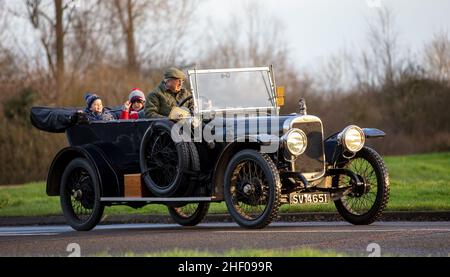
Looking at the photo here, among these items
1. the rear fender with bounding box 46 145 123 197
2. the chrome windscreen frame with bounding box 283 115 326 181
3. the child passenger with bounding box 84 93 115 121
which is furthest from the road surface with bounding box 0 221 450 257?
the child passenger with bounding box 84 93 115 121

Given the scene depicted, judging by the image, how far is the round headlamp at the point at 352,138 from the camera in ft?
39.1

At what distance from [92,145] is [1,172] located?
19988mm

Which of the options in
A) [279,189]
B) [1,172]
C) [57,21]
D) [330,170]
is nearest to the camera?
[279,189]

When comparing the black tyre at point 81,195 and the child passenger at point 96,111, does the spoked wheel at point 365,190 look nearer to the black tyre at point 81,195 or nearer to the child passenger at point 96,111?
the black tyre at point 81,195

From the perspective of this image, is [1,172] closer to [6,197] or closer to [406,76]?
[6,197]

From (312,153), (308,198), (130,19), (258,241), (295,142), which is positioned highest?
(130,19)

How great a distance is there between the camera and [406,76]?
44.2m

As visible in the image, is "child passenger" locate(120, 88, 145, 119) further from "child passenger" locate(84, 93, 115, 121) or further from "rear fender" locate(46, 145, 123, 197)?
"rear fender" locate(46, 145, 123, 197)

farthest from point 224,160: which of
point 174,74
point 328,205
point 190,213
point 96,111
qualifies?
point 328,205

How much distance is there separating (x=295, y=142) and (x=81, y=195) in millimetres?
3279

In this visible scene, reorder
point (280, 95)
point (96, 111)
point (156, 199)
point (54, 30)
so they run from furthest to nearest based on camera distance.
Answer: point (54, 30) → point (96, 111) → point (280, 95) → point (156, 199)

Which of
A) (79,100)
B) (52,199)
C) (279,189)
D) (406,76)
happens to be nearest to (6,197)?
(52,199)

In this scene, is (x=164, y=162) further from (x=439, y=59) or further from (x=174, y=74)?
(x=439, y=59)

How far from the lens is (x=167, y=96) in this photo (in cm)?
1308
